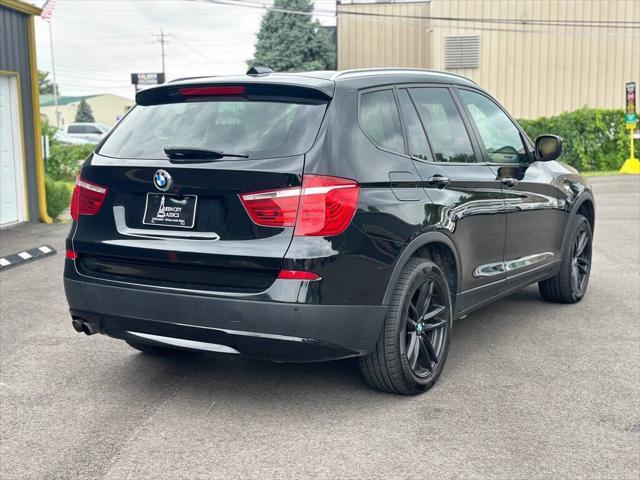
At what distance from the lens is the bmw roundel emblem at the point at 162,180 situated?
4.37m

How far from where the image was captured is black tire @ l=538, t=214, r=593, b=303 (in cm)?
709

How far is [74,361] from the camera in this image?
18.5 ft

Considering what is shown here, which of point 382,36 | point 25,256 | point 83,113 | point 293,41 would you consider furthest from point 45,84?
point 25,256

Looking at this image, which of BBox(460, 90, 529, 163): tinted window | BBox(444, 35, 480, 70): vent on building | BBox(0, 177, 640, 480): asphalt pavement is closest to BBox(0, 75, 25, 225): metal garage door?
BBox(0, 177, 640, 480): asphalt pavement

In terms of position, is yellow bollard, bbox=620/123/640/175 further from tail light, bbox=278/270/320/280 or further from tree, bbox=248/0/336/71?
tree, bbox=248/0/336/71

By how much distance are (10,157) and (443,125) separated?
9898 mm

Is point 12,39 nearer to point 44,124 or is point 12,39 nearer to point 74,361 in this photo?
point 44,124

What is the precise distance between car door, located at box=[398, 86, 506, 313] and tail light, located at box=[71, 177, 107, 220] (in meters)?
1.77

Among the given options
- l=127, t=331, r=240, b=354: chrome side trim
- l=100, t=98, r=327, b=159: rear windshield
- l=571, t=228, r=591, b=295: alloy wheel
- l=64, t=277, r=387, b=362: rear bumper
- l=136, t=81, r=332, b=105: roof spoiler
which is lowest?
l=571, t=228, r=591, b=295: alloy wheel

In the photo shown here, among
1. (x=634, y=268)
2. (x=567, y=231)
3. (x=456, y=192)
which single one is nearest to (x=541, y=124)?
(x=634, y=268)

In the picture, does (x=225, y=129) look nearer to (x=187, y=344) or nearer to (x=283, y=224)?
(x=283, y=224)

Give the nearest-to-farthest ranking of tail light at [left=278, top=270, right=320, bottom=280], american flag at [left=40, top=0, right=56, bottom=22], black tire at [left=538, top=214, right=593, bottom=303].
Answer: tail light at [left=278, top=270, right=320, bottom=280] → black tire at [left=538, top=214, right=593, bottom=303] → american flag at [left=40, top=0, right=56, bottom=22]

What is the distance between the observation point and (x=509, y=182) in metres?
5.91

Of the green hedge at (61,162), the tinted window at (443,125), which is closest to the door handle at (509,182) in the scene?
the tinted window at (443,125)
